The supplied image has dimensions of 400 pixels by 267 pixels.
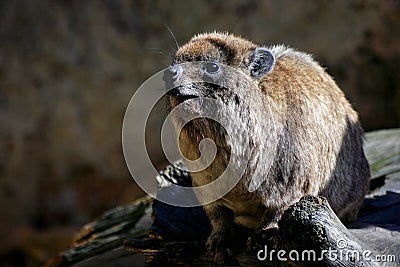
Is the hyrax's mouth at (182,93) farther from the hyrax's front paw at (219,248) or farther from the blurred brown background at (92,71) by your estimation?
the blurred brown background at (92,71)

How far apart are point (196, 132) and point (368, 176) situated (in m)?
1.22

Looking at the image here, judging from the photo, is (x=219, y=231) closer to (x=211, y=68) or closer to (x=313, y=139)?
(x=313, y=139)

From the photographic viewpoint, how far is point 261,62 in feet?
11.3

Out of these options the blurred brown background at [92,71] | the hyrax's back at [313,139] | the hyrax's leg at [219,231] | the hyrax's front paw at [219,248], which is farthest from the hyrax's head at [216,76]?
the blurred brown background at [92,71]

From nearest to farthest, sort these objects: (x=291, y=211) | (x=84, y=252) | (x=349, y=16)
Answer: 1. (x=291, y=211)
2. (x=84, y=252)
3. (x=349, y=16)

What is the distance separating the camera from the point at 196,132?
3.29 m

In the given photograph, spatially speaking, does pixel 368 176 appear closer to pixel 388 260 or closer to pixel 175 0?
pixel 388 260

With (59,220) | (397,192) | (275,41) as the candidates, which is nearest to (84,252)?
(397,192)

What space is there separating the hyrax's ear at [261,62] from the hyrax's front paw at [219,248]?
0.87 m

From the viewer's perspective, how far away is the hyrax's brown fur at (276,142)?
131 inches

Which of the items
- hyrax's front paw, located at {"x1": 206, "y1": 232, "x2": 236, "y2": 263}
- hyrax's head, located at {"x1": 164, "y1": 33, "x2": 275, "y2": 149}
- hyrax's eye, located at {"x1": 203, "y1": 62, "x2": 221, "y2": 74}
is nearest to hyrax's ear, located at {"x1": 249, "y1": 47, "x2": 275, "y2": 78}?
hyrax's head, located at {"x1": 164, "y1": 33, "x2": 275, "y2": 149}

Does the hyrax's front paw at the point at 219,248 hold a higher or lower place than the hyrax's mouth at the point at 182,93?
lower

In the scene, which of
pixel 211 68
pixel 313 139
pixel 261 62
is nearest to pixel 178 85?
pixel 211 68

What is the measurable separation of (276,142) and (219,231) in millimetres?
576
